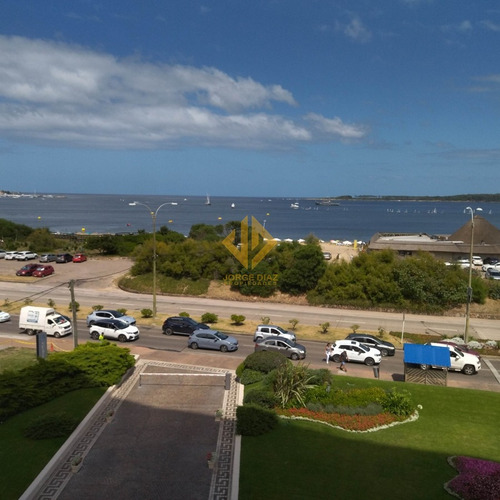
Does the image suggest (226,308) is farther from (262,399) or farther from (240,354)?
(262,399)

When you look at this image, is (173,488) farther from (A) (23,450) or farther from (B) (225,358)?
(B) (225,358)

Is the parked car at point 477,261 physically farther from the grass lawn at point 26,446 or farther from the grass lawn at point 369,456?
the grass lawn at point 26,446

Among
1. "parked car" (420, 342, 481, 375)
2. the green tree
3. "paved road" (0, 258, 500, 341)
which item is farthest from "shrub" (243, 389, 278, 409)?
the green tree

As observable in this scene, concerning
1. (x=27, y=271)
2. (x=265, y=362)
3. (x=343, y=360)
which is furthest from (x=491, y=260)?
(x=27, y=271)

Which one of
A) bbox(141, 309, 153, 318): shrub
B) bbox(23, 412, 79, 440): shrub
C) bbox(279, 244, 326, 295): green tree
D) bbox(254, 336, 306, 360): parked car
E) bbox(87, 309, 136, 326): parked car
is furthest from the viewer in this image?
bbox(279, 244, 326, 295): green tree

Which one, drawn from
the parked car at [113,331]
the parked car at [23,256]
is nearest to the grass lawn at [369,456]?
the parked car at [113,331]

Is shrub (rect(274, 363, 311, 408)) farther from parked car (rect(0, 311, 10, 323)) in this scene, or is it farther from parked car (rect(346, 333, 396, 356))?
parked car (rect(0, 311, 10, 323))
